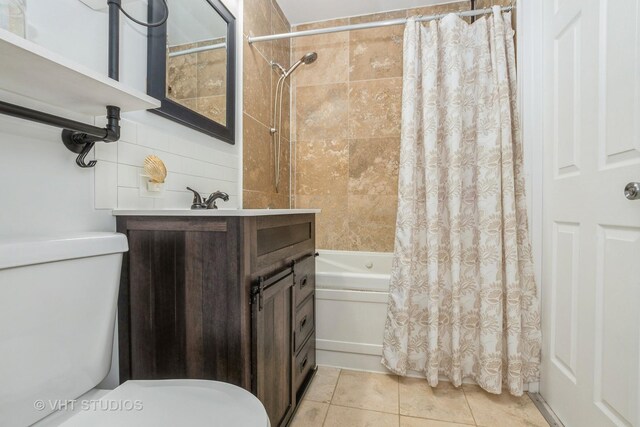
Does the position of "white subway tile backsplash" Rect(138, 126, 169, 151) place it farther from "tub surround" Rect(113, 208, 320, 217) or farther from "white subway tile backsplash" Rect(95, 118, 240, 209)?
"tub surround" Rect(113, 208, 320, 217)

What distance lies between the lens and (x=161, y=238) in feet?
Answer: 3.16

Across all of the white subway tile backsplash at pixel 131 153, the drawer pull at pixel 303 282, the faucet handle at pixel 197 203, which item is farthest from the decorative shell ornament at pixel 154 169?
the drawer pull at pixel 303 282

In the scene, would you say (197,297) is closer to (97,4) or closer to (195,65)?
(97,4)

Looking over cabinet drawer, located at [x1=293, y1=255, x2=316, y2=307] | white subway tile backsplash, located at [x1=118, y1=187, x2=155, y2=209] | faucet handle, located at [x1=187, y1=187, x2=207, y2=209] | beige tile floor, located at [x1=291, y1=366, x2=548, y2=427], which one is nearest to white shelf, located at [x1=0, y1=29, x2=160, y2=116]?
white subway tile backsplash, located at [x1=118, y1=187, x2=155, y2=209]

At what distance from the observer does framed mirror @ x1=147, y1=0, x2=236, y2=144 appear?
3.89 ft

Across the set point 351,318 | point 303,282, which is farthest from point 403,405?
point 303,282

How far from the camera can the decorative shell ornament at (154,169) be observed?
111 cm

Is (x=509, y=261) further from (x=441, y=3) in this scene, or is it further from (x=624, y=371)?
(x=441, y=3)

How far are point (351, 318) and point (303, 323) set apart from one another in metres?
0.35

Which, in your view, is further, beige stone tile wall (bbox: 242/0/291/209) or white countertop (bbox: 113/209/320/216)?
beige stone tile wall (bbox: 242/0/291/209)

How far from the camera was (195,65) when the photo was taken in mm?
1401

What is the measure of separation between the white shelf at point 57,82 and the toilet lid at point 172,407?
0.70 metres

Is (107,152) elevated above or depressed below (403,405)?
above

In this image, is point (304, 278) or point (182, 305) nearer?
point (182, 305)
